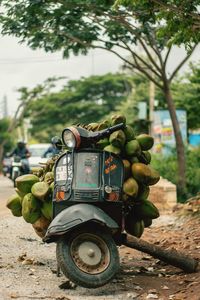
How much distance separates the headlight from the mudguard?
54 cm

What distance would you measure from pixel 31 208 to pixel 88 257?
1.04 m

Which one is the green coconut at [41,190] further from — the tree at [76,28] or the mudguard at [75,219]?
the tree at [76,28]

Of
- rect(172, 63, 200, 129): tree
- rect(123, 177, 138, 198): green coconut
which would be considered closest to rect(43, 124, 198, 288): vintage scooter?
rect(123, 177, 138, 198): green coconut

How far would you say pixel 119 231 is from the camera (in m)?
6.20

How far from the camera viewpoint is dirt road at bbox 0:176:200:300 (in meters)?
5.67

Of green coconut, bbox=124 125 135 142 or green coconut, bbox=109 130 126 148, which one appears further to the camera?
green coconut, bbox=124 125 135 142

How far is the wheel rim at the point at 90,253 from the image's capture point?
18.8 feet

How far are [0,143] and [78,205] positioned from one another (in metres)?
47.4

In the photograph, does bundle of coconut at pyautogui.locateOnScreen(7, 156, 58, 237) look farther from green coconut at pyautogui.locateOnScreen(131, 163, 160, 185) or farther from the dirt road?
green coconut at pyautogui.locateOnScreen(131, 163, 160, 185)

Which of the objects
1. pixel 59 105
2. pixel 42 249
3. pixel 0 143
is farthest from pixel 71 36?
pixel 59 105

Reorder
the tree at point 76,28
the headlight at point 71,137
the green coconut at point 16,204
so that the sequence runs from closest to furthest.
Result: the headlight at point 71,137, the green coconut at point 16,204, the tree at point 76,28

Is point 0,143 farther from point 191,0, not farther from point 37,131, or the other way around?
point 191,0

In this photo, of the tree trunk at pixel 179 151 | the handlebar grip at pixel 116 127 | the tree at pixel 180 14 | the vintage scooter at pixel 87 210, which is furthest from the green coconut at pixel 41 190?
the tree trunk at pixel 179 151

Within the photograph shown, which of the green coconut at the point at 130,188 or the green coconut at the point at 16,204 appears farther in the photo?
the green coconut at the point at 16,204
